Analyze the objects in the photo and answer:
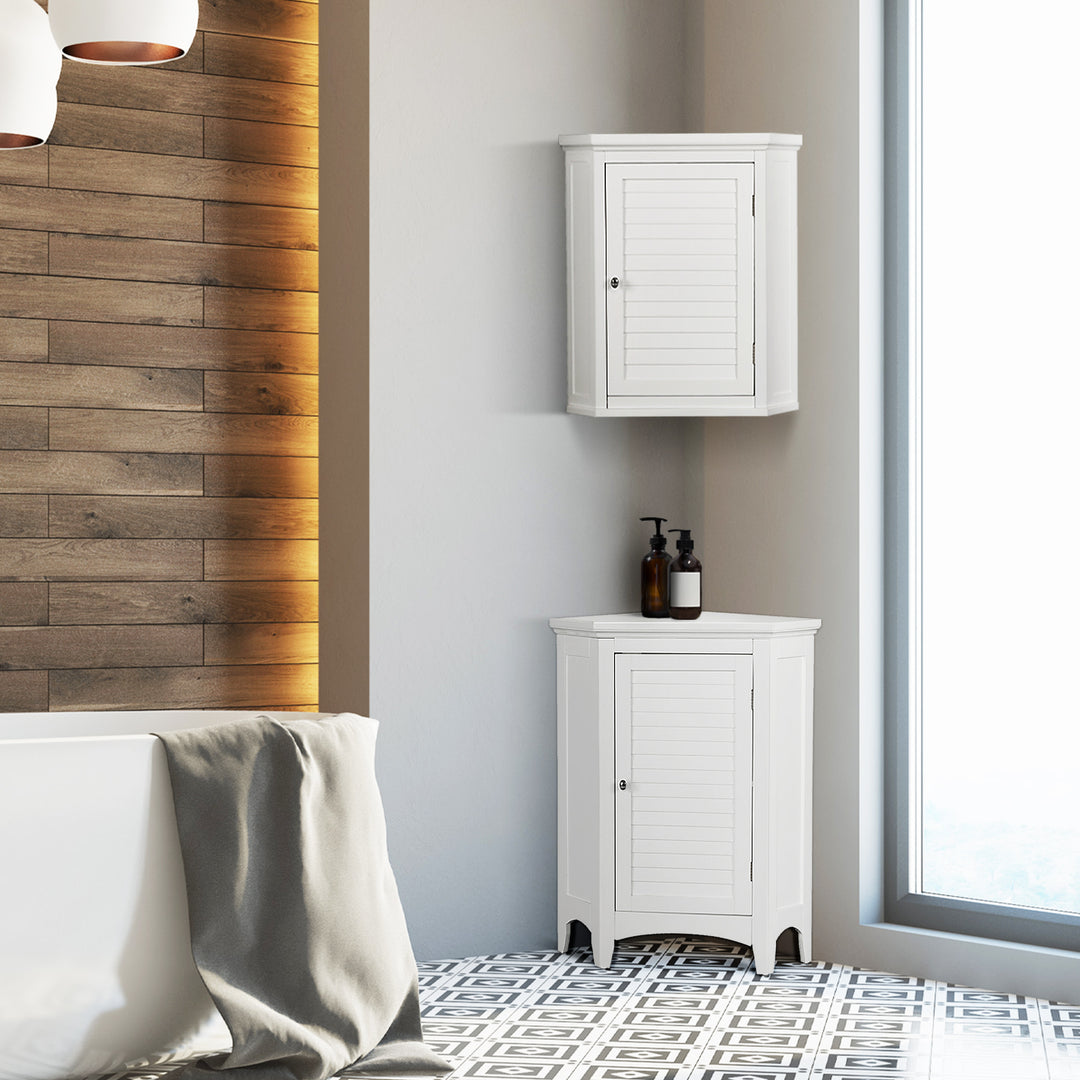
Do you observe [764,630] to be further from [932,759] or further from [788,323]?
[788,323]

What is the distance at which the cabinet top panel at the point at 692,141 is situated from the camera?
11.9 ft

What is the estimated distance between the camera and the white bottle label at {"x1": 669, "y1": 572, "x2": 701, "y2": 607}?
3631 mm

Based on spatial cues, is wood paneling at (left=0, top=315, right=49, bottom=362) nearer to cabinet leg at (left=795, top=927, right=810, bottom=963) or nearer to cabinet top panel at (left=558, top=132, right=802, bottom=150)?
cabinet top panel at (left=558, top=132, right=802, bottom=150)

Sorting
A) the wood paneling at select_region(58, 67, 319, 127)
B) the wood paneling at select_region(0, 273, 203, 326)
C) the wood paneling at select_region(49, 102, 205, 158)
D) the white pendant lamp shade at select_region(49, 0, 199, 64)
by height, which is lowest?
the wood paneling at select_region(0, 273, 203, 326)

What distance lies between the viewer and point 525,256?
372cm

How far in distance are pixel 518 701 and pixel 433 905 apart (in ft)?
1.73

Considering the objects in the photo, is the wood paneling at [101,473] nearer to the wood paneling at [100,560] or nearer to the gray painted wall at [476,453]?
the wood paneling at [100,560]

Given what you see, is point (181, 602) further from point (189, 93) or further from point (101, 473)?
point (189, 93)

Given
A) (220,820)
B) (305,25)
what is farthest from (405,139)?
(220,820)

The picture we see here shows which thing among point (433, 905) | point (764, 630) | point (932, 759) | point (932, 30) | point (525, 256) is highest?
point (932, 30)

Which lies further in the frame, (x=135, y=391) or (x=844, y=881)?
(x=135, y=391)

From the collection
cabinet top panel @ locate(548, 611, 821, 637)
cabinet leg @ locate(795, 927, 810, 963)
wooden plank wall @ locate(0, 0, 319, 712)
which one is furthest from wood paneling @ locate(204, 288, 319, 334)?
cabinet leg @ locate(795, 927, 810, 963)

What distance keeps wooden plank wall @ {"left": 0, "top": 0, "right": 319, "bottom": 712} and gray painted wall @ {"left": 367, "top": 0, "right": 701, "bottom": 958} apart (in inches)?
22.2

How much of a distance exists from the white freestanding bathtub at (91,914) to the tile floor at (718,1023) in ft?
0.61
